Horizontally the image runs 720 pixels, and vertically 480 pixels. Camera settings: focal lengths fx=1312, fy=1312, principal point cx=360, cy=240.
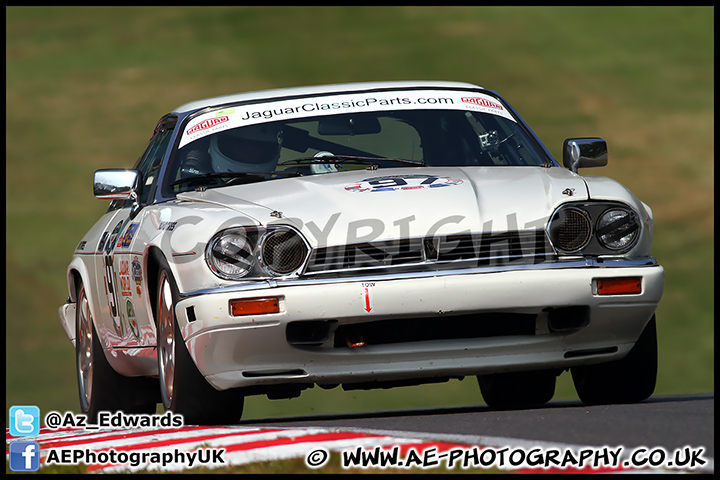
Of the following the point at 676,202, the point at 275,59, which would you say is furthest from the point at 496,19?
the point at 676,202

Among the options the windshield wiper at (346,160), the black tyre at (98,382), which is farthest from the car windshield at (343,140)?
the black tyre at (98,382)

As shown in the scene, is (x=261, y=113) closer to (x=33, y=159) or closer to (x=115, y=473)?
(x=115, y=473)

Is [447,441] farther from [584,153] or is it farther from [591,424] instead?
[584,153]

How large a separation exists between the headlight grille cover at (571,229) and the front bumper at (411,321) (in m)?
0.12

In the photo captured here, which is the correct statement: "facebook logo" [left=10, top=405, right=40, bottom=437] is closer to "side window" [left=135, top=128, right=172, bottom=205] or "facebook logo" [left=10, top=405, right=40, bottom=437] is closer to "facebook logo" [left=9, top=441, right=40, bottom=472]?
"facebook logo" [left=9, top=441, right=40, bottom=472]

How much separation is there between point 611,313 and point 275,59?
120 feet

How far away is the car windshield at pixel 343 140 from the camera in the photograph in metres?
6.80

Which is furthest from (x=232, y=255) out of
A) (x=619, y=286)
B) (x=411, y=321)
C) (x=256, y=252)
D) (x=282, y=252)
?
(x=619, y=286)

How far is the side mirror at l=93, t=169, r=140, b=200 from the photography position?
7.09m

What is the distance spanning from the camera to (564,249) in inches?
229

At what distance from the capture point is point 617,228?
5.92m

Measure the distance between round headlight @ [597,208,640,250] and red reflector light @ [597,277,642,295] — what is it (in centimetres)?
16
